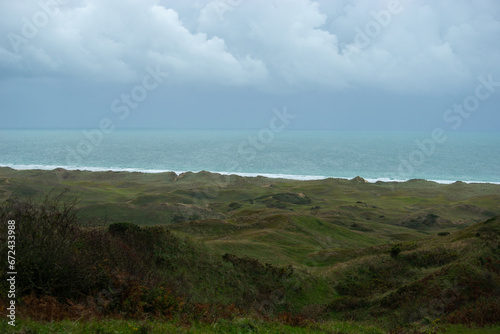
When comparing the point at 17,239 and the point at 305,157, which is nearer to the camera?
the point at 17,239

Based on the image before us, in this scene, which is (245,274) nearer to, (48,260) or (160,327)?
(48,260)

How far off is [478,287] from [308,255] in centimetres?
1451

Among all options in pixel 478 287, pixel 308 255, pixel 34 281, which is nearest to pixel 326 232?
pixel 308 255

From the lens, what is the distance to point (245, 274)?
23.8m

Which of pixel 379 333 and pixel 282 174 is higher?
pixel 282 174

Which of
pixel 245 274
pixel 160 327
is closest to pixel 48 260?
pixel 160 327

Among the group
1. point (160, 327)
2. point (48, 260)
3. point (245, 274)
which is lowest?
point (245, 274)

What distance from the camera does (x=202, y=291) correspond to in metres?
20.7

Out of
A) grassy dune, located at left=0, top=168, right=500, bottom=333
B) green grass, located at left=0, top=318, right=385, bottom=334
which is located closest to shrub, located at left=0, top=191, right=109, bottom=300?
grassy dune, located at left=0, top=168, right=500, bottom=333

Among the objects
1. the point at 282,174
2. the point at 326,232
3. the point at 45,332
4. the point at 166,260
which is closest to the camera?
the point at 45,332

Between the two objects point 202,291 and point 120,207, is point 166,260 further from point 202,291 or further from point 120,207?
point 120,207

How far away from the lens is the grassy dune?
39.3 ft

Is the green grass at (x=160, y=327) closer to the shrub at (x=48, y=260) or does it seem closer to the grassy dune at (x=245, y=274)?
the grassy dune at (x=245, y=274)

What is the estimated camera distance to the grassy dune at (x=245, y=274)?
12.0m
